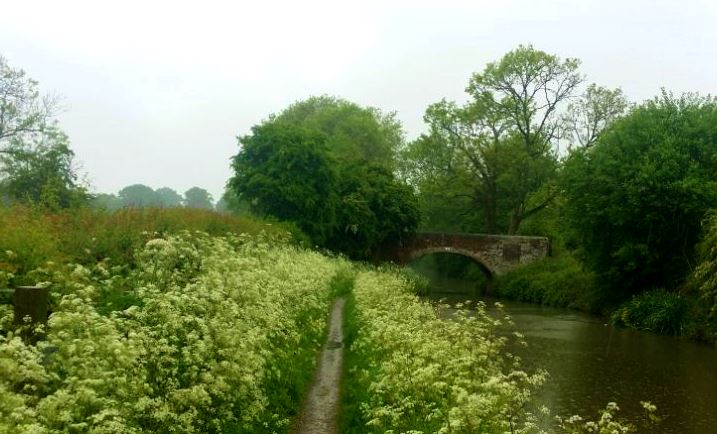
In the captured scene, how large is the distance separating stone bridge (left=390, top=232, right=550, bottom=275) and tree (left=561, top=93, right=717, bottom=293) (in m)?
13.9

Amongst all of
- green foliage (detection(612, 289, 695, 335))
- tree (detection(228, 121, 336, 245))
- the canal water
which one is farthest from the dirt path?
tree (detection(228, 121, 336, 245))

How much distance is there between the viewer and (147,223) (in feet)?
48.7

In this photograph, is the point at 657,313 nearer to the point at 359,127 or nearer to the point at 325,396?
the point at 325,396

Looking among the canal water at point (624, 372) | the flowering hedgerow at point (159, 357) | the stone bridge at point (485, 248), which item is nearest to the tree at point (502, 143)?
the stone bridge at point (485, 248)

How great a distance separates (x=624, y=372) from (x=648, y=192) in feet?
41.1

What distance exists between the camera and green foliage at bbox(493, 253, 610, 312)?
112ft

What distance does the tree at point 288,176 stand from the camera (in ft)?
118

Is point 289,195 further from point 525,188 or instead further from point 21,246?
point 21,246

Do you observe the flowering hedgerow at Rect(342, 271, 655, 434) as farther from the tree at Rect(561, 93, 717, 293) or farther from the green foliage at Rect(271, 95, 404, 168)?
the green foliage at Rect(271, 95, 404, 168)

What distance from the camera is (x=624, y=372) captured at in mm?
18156

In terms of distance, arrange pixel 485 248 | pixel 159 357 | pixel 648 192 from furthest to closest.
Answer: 1. pixel 485 248
2. pixel 648 192
3. pixel 159 357

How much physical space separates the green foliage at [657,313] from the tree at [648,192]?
5.16ft

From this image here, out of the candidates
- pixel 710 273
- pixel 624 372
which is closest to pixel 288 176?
pixel 710 273

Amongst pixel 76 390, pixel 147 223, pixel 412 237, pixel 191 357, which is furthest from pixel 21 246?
pixel 412 237
